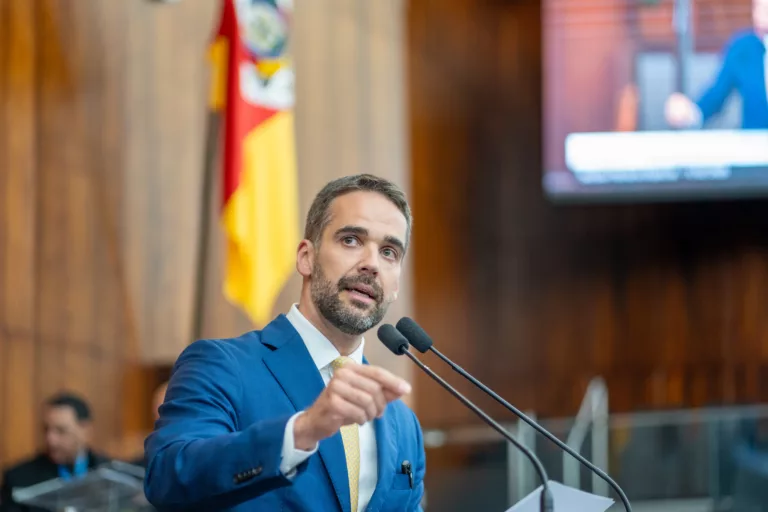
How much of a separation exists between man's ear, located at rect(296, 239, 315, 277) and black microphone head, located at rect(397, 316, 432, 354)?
0.95ft

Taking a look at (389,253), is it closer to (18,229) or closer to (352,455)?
(352,455)

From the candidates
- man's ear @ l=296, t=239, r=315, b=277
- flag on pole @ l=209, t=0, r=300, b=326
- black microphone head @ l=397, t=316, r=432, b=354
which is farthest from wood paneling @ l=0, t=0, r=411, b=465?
black microphone head @ l=397, t=316, r=432, b=354

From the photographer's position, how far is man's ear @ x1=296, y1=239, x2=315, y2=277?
2.50m

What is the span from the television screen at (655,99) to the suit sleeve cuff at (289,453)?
6934 millimetres

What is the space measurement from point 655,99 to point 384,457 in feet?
22.2

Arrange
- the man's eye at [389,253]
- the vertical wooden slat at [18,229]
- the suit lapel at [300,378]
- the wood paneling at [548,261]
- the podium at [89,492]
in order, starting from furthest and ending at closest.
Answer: the wood paneling at [548,261] → the vertical wooden slat at [18,229] → the podium at [89,492] → the man's eye at [389,253] → the suit lapel at [300,378]

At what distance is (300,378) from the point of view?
239 centimetres

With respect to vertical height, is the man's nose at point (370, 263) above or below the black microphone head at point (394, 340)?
above

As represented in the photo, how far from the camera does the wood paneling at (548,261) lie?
9914 millimetres

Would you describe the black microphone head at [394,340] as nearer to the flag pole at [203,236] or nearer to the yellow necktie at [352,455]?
the yellow necktie at [352,455]

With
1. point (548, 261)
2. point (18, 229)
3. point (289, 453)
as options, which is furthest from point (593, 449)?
point (289, 453)

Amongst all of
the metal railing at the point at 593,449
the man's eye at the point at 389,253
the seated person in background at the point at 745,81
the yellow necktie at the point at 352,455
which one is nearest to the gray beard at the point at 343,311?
the man's eye at the point at 389,253

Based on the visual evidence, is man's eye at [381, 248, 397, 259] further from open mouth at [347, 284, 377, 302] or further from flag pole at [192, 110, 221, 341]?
flag pole at [192, 110, 221, 341]

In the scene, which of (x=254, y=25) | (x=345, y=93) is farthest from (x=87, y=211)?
(x=345, y=93)
